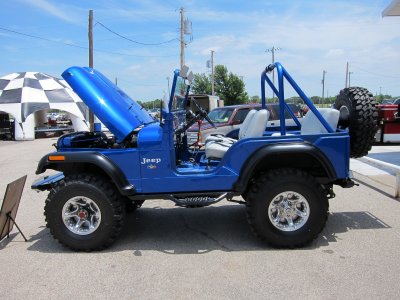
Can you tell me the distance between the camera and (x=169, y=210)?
622 cm

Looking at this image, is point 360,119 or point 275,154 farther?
point 360,119

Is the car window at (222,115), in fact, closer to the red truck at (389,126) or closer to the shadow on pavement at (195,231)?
the red truck at (389,126)

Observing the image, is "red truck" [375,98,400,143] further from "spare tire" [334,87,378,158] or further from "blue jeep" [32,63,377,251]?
"blue jeep" [32,63,377,251]

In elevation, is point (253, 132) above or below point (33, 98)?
below

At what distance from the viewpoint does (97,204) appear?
14.5 ft

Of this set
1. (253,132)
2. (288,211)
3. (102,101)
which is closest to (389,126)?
(253,132)

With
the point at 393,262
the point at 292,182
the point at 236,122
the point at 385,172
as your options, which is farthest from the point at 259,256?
the point at 236,122

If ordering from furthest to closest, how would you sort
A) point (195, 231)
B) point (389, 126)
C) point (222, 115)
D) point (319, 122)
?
point (389, 126) → point (222, 115) → point (195, 231) → point (319, 122)

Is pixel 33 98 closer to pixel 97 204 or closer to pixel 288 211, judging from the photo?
pixel 97 204

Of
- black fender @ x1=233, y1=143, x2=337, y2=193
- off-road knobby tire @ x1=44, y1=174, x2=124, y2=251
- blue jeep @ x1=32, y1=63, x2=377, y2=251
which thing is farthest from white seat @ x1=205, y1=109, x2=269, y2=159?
off-road knobby tire @ x1=44, y1=174, x2=124, y2=251

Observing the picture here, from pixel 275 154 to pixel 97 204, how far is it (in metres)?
2.10

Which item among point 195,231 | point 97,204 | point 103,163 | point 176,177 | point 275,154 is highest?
point 275,154

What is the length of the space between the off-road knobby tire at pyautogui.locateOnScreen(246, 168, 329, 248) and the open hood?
1679 millimetres

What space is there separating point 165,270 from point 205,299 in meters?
0.73
